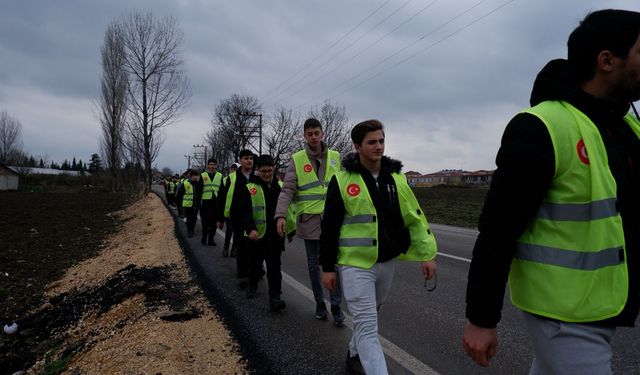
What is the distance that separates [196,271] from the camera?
710 cm

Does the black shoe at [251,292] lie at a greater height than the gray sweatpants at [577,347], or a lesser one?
lesser

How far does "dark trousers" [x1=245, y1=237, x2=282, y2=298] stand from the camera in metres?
4.97

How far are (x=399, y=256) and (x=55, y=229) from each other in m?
15.7

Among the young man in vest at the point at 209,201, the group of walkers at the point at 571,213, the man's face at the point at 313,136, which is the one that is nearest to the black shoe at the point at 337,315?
the man's face at the point at 313,136

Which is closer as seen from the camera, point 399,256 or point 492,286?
point 492,286

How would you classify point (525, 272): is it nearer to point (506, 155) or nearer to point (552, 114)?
point (506, 155)

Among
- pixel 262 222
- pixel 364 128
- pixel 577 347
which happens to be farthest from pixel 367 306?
pixel 262 222

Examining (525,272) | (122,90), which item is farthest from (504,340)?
(122,90)

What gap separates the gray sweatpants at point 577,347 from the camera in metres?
1.42

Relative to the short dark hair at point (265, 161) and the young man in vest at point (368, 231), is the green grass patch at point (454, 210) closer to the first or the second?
the short dark hair at point (265, 161)

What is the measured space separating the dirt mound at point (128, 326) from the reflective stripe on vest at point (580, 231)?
257cm

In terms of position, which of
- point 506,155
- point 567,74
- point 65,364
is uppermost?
point 567,74

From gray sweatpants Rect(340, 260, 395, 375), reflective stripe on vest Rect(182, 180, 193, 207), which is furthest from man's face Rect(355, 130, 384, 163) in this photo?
reflective stripe on vest Rect(182, 180, 193, 207)

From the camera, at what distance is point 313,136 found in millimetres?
4441
